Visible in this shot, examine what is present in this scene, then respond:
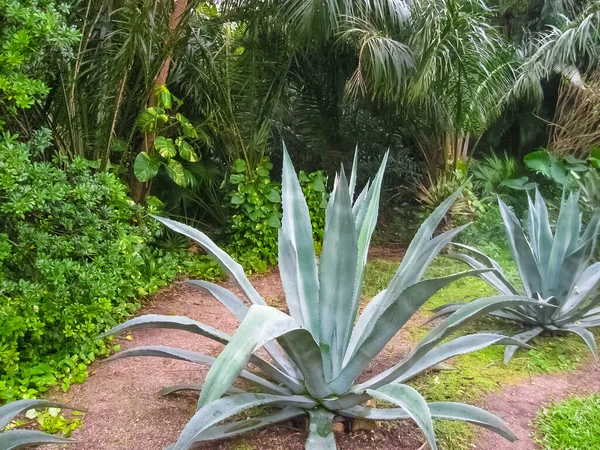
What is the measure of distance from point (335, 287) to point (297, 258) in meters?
0.22

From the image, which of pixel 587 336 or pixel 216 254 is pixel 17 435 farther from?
pixel 587 336

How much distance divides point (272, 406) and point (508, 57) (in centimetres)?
505

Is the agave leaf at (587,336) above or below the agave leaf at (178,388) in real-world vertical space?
below

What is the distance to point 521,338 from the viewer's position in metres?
2.62

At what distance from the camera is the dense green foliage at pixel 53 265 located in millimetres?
2059

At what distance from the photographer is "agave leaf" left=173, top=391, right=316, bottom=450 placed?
1329mm

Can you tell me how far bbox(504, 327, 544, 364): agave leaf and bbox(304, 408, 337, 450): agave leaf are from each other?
119 centimetres

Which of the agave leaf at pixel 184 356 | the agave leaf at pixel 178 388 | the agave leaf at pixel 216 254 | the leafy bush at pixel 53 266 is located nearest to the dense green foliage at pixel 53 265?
the leafy bush at pixel 53 266

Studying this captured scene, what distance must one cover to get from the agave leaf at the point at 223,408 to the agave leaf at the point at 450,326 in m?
0.23

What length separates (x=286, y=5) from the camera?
4.40 m

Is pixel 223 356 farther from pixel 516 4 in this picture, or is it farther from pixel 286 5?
pixel 516 4

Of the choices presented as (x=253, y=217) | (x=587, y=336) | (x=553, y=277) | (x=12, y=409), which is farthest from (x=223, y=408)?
(x=253, y=217)

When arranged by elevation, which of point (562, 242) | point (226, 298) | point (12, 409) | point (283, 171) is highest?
point (283, 171)

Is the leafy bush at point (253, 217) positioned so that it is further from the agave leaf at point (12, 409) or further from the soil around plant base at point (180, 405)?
the agave leaf at point (12, 409)
